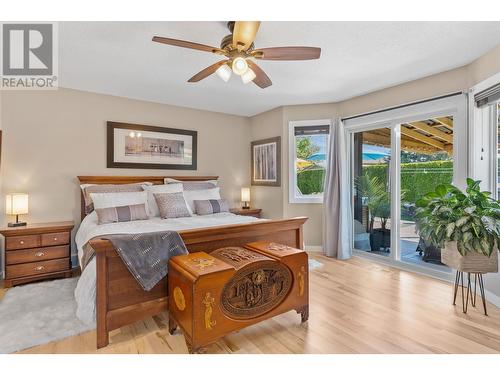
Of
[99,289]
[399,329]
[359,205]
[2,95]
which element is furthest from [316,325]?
[2,95]

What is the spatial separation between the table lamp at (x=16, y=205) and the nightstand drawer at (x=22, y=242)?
26 cm

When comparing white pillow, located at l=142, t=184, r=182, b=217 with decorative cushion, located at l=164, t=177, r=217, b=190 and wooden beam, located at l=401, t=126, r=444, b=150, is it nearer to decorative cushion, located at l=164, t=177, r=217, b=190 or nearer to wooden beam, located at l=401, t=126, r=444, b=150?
decorative cushion, located at l=164, t=177, r=217, b=190

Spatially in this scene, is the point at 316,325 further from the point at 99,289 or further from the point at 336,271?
the point at 99,289

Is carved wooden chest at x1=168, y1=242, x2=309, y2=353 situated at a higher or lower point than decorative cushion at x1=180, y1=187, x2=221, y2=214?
lower

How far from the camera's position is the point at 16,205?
303cm

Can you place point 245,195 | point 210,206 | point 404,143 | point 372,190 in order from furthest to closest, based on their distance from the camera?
1. point 245,195
2. point 372,190
3. point 210,206
4. point 404,143

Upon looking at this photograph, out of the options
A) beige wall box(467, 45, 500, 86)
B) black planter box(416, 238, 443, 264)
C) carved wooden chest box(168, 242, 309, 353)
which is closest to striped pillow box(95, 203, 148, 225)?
carved wooden chest box(168, 242, 309, 353)

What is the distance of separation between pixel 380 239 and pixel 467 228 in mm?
1713

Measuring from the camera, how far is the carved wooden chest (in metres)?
1.72

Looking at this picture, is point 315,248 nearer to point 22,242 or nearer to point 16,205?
point 22,242

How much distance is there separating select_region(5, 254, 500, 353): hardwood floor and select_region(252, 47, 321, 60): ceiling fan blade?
2.16m

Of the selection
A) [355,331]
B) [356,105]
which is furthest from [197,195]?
[356,105]

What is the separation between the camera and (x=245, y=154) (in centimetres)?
515
